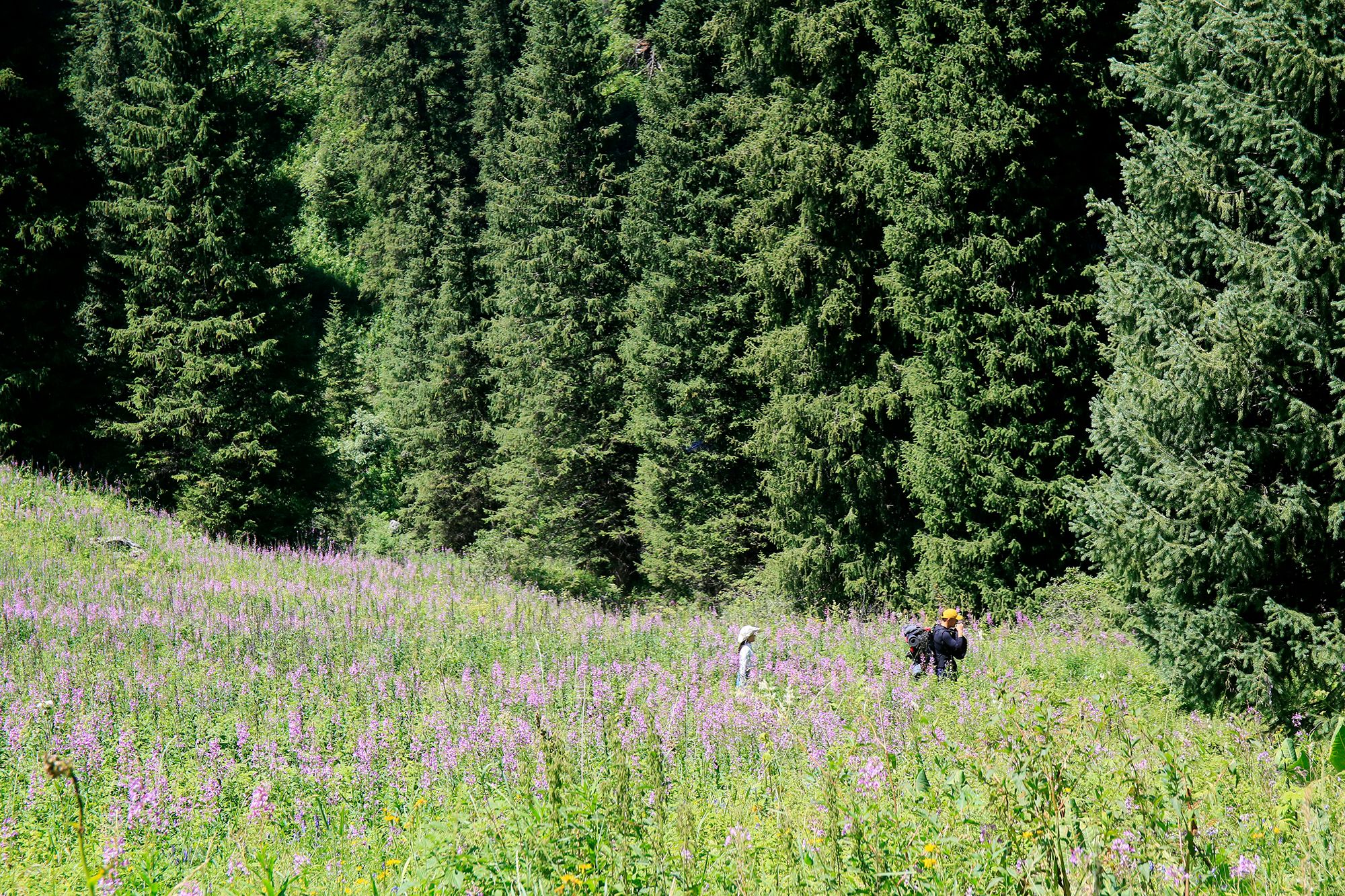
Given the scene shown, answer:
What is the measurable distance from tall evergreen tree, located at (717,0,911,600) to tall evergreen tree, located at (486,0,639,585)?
7.32 m

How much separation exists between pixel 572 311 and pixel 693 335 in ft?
13.5

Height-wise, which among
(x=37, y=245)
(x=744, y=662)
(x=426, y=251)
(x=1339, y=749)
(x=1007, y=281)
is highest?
(x=1007, y=281)

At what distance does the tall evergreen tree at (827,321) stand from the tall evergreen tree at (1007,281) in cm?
161

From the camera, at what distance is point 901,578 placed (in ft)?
49.0

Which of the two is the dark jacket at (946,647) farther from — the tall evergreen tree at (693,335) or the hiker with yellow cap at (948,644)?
the tall evergreen tree at (693,335)

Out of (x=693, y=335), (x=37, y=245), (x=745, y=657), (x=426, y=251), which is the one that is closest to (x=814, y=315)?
(x=693, y=335)

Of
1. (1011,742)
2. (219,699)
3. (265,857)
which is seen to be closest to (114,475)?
(219,699)

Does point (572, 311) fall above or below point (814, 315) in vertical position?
below

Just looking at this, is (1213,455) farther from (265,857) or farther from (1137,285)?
(265,857)

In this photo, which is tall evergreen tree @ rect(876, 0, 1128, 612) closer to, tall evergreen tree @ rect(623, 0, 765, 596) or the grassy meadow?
the grassy meadow

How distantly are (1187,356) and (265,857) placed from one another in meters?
6.67

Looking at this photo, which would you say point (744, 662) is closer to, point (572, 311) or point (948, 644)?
point (948, 644)

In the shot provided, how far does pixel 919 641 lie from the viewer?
27.8ft

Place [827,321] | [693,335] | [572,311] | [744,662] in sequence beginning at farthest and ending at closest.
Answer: [572,311]
[693,335]
[827,321]
[744,662]
